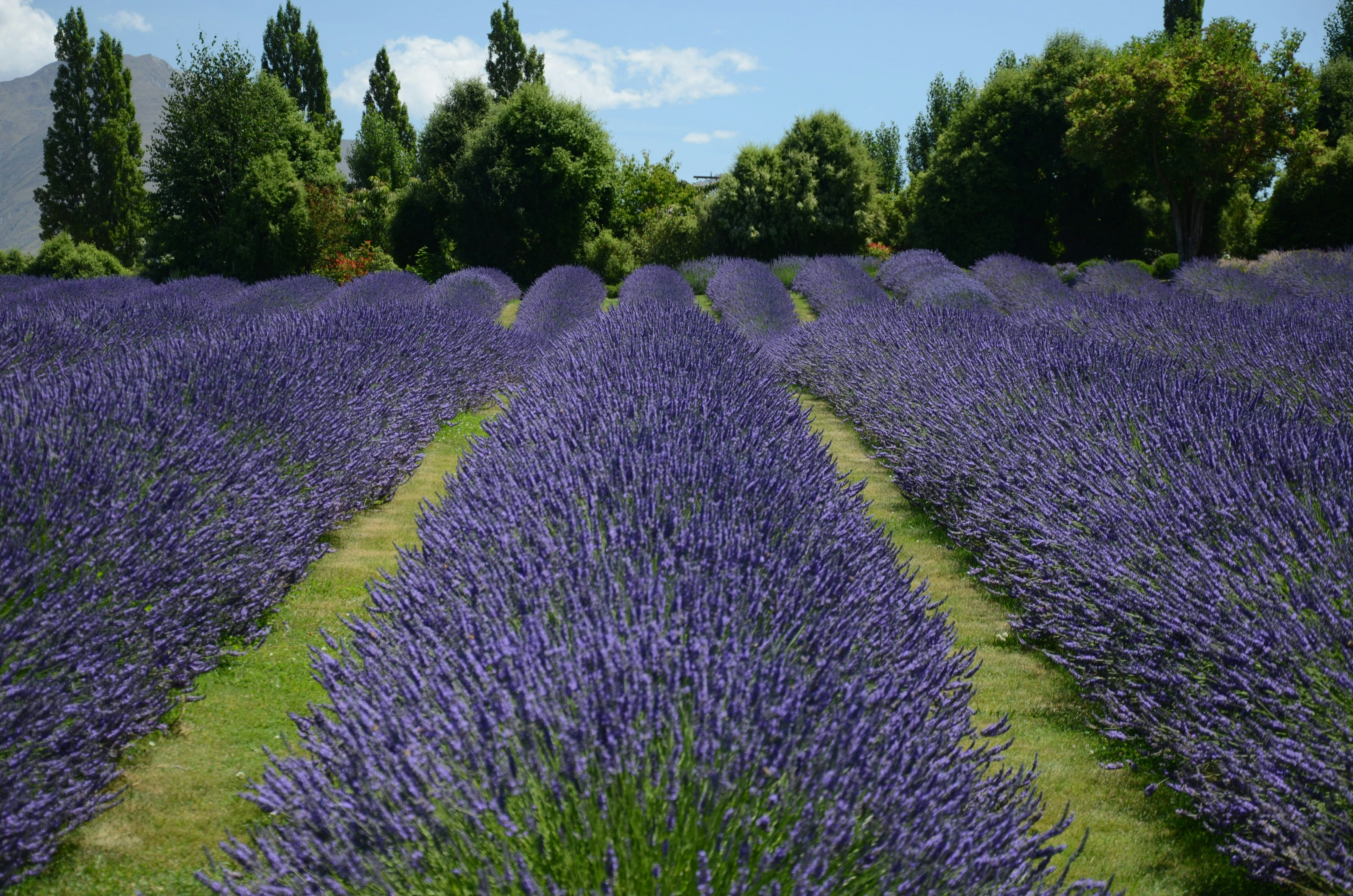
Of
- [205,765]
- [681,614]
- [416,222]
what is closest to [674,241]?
[416,222]

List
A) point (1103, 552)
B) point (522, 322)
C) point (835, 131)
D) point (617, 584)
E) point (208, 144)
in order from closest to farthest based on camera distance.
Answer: point (617, 584), point (1103, 552), point (522, 322), point (208, 144), point (835, 131)

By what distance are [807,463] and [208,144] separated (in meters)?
21.3

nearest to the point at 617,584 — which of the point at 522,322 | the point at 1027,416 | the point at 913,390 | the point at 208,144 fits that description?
the point at 1027,416

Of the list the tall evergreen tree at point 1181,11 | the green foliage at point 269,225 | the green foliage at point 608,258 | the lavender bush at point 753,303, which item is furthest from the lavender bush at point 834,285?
the tall evergreen tree at point 1181,11

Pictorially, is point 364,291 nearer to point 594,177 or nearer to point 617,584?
point 594,177

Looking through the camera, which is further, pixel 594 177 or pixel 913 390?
pixel 594 177

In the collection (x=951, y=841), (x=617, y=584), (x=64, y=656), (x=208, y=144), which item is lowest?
(x=951, y=841)

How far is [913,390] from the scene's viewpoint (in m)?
6.20

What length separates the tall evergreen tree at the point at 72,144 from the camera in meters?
29.7

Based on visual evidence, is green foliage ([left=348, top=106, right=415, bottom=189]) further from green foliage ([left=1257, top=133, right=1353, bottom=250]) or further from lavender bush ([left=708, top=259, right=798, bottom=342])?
green foliage ([left=1257, top=133, right=1353, bottom=250])

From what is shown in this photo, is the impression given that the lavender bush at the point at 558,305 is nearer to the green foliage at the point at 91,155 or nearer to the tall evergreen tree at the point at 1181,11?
the green foliage at the point at 91,155

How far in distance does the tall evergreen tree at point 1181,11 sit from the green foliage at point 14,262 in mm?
37013

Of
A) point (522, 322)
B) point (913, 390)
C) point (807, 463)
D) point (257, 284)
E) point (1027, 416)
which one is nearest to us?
point (807, 463)

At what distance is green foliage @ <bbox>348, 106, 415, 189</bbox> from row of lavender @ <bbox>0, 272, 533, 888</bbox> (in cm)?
2940
